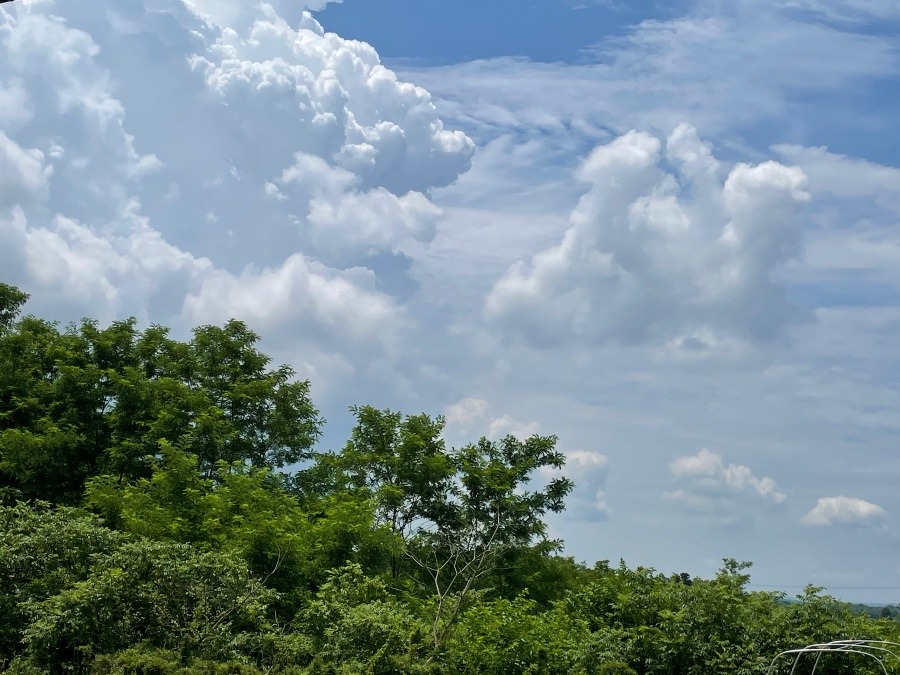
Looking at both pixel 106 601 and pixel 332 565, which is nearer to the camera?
pixel 106 601

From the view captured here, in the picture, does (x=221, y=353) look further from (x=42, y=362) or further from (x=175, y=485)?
(x=175, y=485)

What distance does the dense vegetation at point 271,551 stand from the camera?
17.7m

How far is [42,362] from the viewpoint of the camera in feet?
119

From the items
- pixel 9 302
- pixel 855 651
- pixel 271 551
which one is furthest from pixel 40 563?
pixel 9 302

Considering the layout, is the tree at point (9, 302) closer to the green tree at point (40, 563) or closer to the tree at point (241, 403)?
the tree at point (241, 403)

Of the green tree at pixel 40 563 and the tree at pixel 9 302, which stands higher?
the tree at pixel 9 302

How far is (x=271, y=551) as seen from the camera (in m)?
24.3

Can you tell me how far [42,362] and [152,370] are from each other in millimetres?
3886

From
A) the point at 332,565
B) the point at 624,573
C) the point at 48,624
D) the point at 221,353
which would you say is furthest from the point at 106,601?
the point at 221,353

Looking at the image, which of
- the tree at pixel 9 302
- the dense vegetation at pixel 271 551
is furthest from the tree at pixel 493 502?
the tree at pixel 9 302

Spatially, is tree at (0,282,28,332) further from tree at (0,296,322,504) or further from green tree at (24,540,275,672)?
green tree at (24,540,275,672)

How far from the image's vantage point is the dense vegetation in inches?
697

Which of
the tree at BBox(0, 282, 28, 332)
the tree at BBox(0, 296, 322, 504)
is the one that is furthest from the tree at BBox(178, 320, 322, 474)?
the tree at BBox(0, 282, 28, 332)

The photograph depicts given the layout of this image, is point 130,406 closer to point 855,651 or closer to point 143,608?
point 143,608
